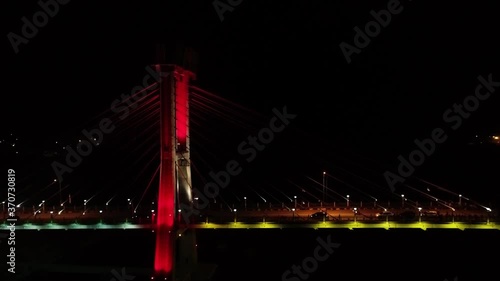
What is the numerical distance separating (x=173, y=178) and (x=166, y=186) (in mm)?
333

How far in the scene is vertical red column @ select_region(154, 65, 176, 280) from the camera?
1515cm

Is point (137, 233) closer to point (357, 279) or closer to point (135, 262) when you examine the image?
point (135, 262)

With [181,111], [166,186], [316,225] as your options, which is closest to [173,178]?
[166,186]

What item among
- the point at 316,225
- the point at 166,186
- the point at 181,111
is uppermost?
the point at 181,111

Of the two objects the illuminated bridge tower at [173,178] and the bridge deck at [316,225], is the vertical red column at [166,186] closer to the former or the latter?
the illuminated bridge tower at [173,178]

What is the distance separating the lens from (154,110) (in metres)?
19.1

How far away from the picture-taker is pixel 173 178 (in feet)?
51.2

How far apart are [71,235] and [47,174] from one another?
8760 mm

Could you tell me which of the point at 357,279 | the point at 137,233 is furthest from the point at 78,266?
the point at 357,279

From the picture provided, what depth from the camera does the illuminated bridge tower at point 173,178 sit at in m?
15.2

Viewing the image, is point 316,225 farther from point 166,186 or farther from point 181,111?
point 181,111

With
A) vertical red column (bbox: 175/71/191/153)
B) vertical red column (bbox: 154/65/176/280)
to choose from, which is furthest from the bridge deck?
vertical red column (bbox: 175/71/191/153)

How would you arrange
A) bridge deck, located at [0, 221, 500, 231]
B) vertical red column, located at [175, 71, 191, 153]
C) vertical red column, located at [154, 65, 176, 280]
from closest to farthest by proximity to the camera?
vertical red column, located at [154, 65, 176, 280]
bridge deck, located at [0, 221, 500, 231]
vertical red column, located at [175, 71, 191, 153]

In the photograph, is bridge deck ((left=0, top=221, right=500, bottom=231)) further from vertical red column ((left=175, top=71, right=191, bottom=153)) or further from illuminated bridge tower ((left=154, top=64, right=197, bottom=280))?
vertical red column ((left=175, top=71, right=191, bottom=153))
